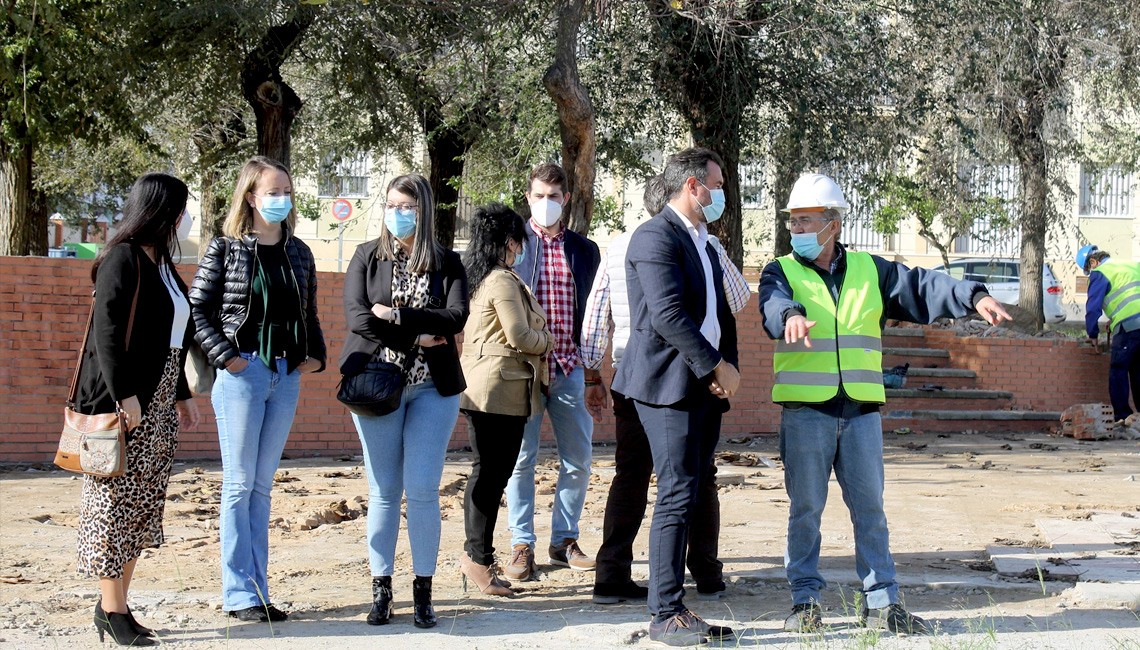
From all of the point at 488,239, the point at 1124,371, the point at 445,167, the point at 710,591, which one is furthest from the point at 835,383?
the point at 445,167

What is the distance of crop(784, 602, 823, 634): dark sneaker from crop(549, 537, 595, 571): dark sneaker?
1462 millimetres

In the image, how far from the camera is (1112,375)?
1350 cm

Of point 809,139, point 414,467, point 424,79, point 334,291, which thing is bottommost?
point 414,467

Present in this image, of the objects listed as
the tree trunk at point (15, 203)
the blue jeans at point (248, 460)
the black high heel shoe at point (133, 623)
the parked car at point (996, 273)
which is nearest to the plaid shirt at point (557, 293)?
the blue jeans at point (248, 460)

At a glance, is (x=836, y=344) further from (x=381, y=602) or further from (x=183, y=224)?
(x=183, y=224)

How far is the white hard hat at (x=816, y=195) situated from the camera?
550 centimetres

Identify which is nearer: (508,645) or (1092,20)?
(508,645)

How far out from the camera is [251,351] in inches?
210

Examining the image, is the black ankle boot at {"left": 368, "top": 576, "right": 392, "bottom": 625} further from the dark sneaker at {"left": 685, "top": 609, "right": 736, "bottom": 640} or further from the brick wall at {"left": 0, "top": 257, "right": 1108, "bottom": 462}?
the brick wall at {"left": 0, "top": 257, "right": 1108, "bottom": 462}

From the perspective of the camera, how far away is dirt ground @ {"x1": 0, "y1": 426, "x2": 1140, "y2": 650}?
5266 mm

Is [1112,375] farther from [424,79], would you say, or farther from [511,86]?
[424,79]

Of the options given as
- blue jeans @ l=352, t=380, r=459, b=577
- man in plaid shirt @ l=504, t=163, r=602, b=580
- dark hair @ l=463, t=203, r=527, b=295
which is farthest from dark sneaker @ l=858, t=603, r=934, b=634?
dark hair @ l=463, t=203, r=527, b=295

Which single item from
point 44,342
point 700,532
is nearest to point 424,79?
point 44,342

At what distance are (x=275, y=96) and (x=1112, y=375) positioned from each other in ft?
31.2
